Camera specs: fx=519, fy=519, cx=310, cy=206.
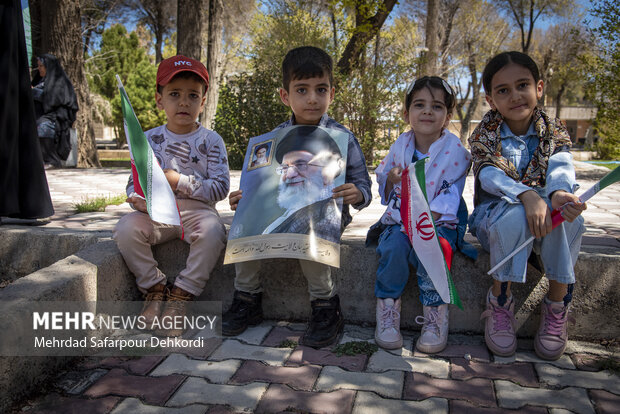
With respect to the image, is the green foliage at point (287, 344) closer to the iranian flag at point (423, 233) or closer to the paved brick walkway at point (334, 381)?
the paved brick walkway at point (334, 381)

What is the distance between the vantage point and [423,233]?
221 centimetres

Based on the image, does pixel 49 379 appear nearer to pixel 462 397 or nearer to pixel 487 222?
pixel 462 397

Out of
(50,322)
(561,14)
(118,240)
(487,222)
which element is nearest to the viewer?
(50,322)

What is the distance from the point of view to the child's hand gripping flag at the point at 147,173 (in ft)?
7.41

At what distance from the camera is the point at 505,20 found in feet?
80.3

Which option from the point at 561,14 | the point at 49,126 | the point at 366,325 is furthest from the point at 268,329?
the point at 561,14

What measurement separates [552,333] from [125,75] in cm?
2571

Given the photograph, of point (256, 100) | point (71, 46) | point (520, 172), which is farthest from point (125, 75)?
point (520, 172)

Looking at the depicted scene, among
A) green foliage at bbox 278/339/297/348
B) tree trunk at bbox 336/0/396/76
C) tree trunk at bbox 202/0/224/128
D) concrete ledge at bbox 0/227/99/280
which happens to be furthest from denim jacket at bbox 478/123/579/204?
tree trunk at bbox 202/0/224/128

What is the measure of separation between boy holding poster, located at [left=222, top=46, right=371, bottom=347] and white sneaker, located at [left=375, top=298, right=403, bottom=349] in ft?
0.67

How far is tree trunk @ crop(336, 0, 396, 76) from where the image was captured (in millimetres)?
8884

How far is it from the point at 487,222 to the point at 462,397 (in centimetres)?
83

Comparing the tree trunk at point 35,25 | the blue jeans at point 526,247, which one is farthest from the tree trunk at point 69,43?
the blue jeans at point 526,247

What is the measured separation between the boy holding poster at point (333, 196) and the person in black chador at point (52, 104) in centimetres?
632
